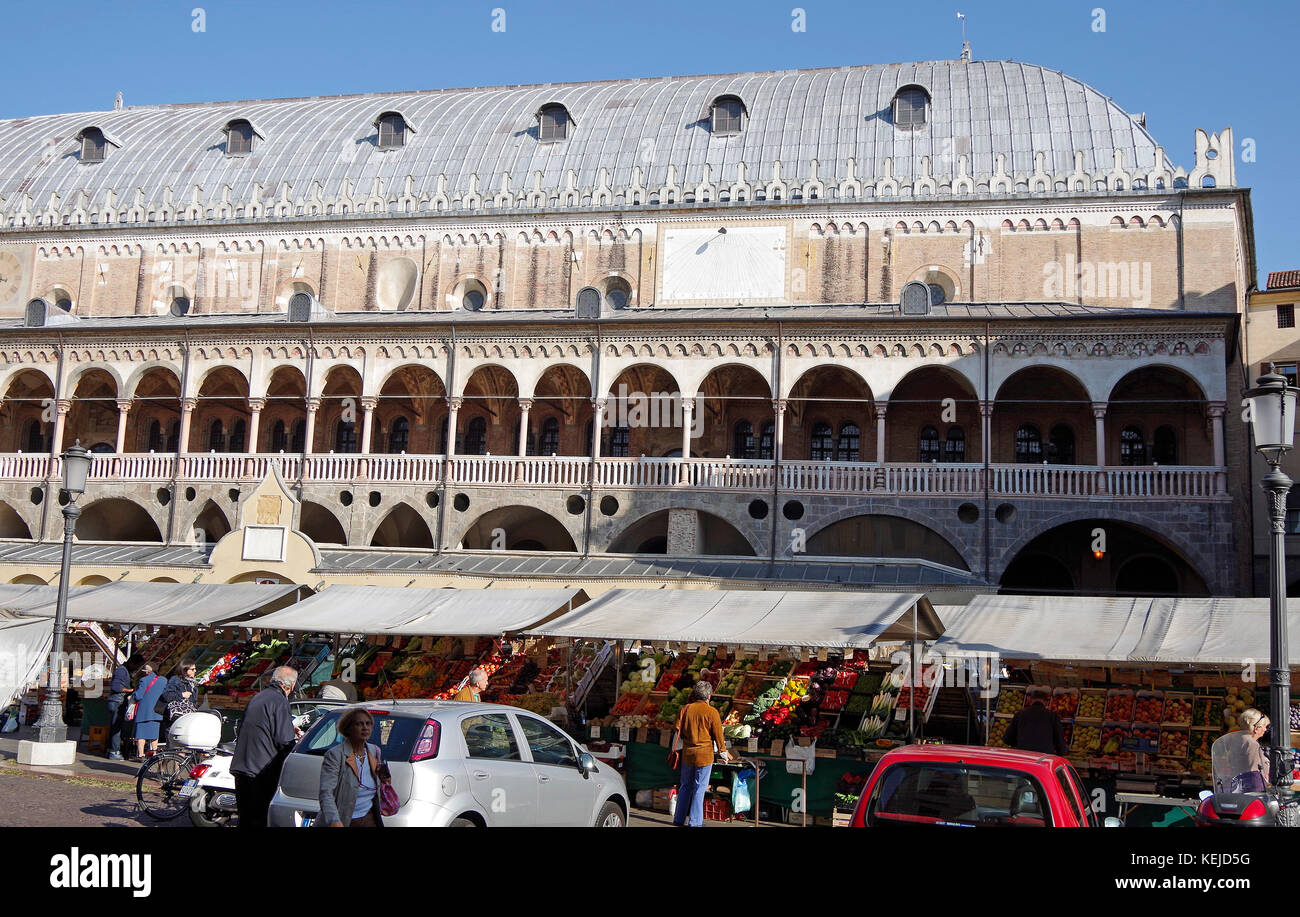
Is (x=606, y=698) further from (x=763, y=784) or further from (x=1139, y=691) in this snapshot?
(x=1139, y=691)

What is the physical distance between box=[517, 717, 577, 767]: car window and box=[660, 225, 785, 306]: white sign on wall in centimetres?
2439

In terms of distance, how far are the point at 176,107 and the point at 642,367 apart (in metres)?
25.5

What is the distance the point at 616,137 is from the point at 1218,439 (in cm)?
2031

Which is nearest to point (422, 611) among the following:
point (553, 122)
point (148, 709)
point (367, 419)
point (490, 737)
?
point (148, 709)

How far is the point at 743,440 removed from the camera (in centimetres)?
3312

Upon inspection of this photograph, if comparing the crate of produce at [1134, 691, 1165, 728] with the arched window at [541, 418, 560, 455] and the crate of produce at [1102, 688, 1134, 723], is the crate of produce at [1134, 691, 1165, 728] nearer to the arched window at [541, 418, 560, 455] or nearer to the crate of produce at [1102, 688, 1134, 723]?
the crate of produce at [1102, 688, 1134, 723]

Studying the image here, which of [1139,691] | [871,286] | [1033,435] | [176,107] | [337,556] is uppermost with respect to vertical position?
[176,107]

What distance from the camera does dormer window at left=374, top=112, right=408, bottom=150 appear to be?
39.4 meters

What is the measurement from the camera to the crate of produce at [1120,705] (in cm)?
1576

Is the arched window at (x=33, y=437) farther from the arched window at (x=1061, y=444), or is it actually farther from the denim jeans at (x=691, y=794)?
the denim jeans at (x=691, y=794)

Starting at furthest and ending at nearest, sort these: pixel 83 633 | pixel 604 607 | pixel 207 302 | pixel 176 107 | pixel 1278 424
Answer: pixel 176 107 → pixel 207 302 → pixel 83 633 → pixel 604 607 → pixel 1278 424

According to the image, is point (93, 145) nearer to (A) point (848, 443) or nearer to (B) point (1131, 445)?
(A) point (848, 443)

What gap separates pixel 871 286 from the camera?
1328 inches

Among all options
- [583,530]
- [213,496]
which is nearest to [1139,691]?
[583,530]
